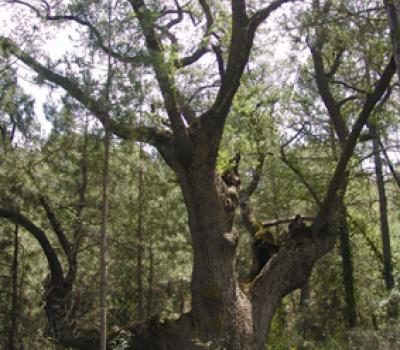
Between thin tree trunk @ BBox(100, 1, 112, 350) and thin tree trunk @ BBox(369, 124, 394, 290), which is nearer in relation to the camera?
thin tree trunk @ BBox(100, 1, 112, 350)

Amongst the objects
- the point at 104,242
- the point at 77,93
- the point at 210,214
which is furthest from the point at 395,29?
the point at 104,242

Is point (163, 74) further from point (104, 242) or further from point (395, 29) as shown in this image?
point (395, 29)

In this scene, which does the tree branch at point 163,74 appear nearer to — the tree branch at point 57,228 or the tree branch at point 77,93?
the tree branch at point 77,93

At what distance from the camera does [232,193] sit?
974 centimetres

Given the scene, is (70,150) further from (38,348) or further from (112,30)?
(38,348)

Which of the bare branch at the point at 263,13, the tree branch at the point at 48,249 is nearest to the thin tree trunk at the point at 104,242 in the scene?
the bare branch at the point at 263,13

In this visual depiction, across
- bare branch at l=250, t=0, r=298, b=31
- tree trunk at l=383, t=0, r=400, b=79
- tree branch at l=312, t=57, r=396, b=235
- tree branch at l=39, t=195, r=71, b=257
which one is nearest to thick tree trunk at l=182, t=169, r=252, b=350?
tree branch at l=312, t=57, r=396, b=235

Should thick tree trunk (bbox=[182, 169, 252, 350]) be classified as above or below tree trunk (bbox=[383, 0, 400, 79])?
below

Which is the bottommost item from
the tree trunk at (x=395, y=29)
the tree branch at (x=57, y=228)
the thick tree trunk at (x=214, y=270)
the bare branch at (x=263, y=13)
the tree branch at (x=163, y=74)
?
the thick tree trunk at (x=214, y=270)

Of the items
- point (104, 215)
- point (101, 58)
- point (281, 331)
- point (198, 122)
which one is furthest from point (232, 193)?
point (281, 331)

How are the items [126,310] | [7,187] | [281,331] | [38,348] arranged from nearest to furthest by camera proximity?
[7,187] → [281,331] → [38,348] → [126,310]

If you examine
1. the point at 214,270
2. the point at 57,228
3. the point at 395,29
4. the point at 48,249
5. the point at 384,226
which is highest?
the point at 395,29

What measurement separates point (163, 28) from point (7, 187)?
4413 millimetres

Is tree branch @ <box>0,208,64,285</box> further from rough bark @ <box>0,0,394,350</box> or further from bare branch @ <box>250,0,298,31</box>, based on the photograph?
bare branch @ <box>250,0,298,31</box>
